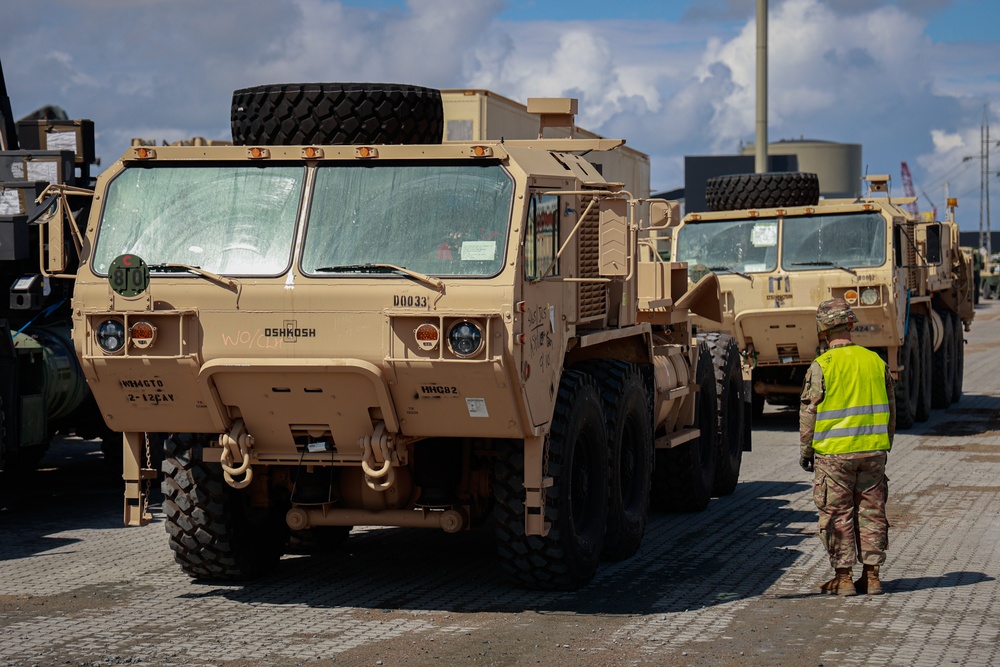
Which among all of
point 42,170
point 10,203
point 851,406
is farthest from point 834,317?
point 42,170

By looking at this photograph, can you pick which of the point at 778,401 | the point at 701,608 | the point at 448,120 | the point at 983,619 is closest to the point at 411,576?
the point at 701,608

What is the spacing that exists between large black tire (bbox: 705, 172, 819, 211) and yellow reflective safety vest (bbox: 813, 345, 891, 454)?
9.13 meters

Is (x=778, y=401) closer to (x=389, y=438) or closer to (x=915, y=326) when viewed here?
(x=915, y=326)

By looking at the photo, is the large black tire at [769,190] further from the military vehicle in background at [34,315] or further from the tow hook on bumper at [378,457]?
the tow hook on bumper at [378,457]

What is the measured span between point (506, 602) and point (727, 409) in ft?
16.4

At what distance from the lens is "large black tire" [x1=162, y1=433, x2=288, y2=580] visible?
8633 millimetres

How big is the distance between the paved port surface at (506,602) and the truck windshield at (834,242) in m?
4.70

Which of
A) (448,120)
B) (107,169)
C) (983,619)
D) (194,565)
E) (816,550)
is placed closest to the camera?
(983,619)

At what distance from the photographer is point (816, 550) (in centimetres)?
988

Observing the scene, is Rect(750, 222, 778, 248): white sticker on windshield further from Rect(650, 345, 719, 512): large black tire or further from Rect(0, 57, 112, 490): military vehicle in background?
Rect(0, 57, 112, 490): military vehicle in background

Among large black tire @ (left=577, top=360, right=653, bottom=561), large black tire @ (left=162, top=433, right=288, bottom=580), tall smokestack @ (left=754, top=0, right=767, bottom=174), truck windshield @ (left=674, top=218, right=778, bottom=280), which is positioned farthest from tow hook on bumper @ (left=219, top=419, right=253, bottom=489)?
tall smokestack @ (left=754, top=0, right=767, bottom=174)

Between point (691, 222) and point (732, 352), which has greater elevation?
point (691, 222)

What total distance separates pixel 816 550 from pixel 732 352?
348cm

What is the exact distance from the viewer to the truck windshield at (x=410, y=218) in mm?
7777
